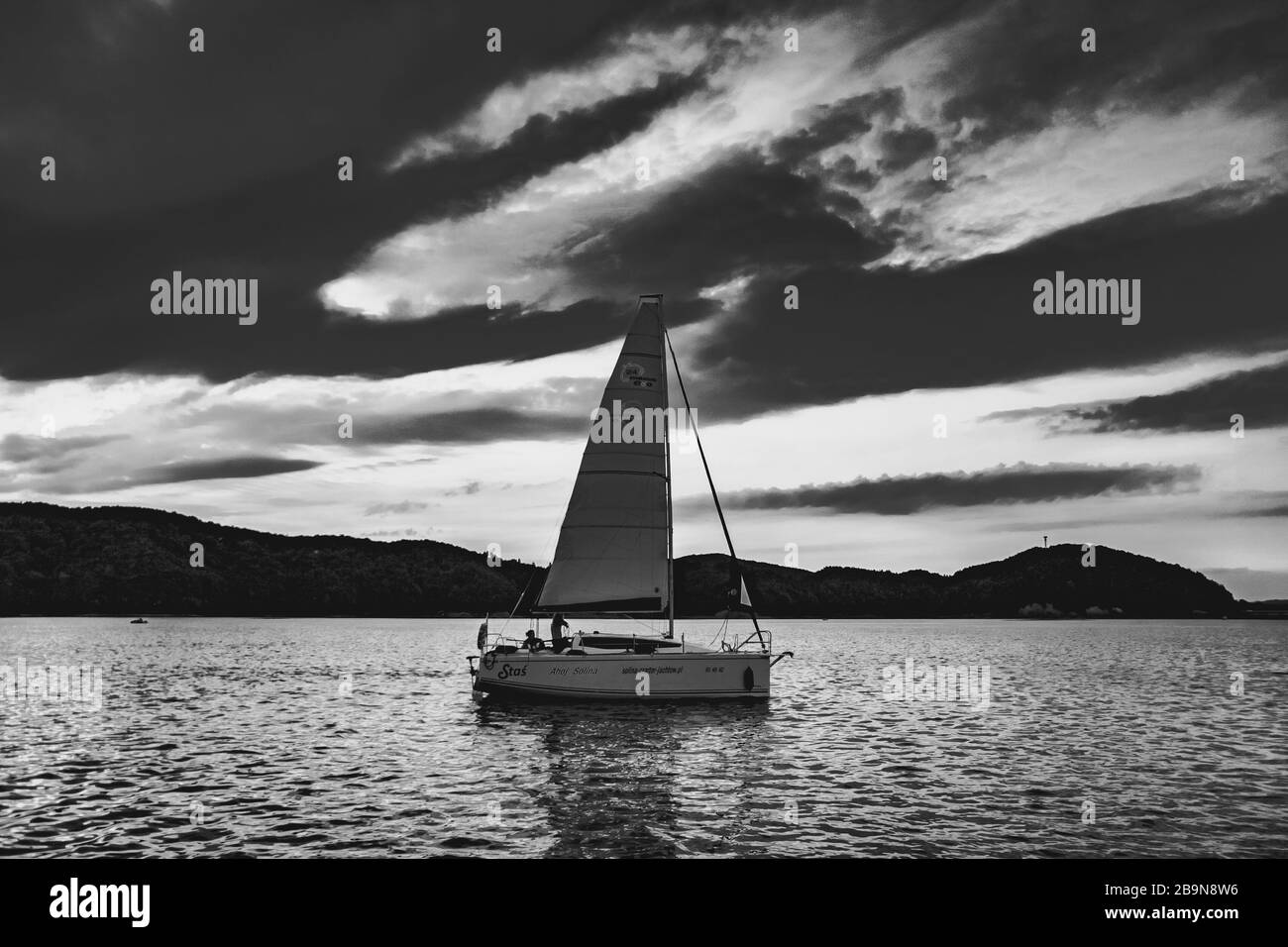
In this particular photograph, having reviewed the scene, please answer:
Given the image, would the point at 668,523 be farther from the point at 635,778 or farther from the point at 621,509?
the point at 635,778

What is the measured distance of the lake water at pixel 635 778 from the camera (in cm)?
2019

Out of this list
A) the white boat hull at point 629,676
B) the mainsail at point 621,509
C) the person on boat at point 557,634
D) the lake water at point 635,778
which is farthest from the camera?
the mainsail at point 621,509

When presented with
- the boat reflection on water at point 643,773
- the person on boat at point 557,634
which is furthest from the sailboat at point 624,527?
the boat reflection on water at point 643,773

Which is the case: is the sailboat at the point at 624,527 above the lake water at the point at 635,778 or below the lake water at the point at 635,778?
above

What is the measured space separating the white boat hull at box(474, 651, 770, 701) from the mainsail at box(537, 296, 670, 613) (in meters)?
3.62

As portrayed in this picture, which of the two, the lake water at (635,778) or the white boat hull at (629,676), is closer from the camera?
the lake water at (635,778)

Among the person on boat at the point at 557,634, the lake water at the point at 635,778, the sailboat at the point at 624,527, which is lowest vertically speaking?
the lake water at the point at 635,778

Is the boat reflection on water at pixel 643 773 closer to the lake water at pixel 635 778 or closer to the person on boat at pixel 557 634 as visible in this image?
the lake water at pixel 635 778

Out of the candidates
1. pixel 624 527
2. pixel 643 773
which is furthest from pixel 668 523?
pixel 643 773

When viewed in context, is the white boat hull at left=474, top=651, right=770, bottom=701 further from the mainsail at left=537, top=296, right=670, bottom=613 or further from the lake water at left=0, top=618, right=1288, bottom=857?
the mainsail at left=537, top=296, right=670, bottom=613

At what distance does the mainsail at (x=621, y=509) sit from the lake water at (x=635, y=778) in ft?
17.8

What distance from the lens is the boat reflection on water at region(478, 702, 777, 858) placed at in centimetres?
2031
